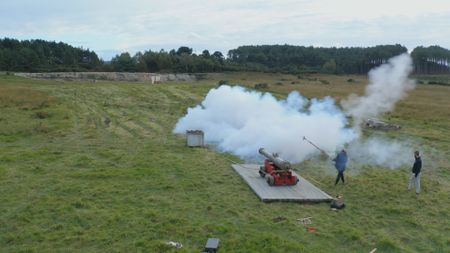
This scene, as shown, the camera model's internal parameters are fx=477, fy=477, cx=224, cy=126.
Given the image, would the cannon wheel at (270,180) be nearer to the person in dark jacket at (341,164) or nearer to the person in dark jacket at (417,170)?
the person in dark jacket at (341,164)

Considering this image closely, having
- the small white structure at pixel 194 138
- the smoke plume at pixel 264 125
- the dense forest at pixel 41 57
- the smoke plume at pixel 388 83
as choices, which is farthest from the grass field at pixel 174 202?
the dense forest at pixel 41 57

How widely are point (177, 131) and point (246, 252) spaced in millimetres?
21207

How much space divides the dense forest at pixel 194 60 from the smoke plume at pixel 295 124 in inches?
1921

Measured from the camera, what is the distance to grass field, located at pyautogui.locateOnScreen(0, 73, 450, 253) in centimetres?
1341

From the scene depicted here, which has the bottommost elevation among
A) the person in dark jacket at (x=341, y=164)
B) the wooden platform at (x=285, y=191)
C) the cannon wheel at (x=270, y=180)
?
the wooden platform at (x=285, y=191)

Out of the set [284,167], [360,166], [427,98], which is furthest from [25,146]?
[427,98]

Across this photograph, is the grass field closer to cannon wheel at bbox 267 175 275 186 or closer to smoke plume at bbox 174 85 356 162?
cannon wheel at bbox 267 175 275 186

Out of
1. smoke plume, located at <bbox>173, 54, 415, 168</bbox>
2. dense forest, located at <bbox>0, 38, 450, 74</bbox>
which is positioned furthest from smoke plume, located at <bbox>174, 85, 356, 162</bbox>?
dense forest, located at <bbox>0, 38, 450, 74</bbox>

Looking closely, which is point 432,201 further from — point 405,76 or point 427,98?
point 427,98

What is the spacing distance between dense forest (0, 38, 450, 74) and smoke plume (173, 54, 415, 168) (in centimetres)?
4880

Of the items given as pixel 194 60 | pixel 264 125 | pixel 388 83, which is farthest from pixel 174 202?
pixel 194 60

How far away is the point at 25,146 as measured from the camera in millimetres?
27234

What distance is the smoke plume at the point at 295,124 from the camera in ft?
82.4

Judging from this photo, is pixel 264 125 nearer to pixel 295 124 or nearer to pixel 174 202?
pixel 295 124
